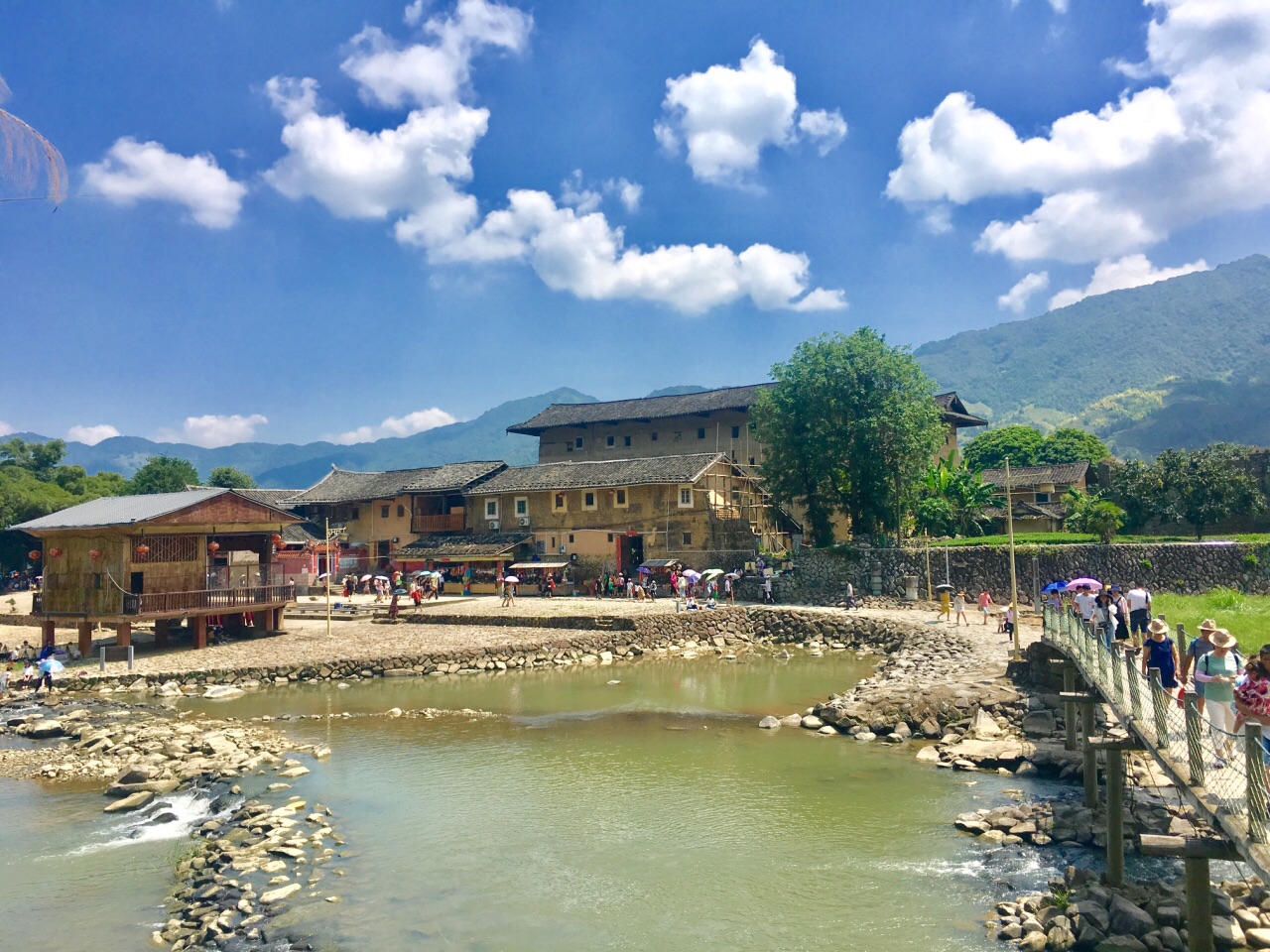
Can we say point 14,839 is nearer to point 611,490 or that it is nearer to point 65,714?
point 65,714

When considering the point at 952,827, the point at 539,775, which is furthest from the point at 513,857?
the point at 952,827

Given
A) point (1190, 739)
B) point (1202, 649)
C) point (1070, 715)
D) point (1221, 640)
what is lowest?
point (1070, 715)

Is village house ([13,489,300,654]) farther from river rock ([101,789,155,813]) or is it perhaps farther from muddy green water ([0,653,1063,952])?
river rock ([101,789,155,813])

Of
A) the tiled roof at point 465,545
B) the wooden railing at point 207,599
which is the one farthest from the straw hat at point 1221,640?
the tiled roof at point 465,545

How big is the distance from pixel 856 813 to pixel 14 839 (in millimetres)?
14982

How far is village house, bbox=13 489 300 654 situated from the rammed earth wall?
941 inches

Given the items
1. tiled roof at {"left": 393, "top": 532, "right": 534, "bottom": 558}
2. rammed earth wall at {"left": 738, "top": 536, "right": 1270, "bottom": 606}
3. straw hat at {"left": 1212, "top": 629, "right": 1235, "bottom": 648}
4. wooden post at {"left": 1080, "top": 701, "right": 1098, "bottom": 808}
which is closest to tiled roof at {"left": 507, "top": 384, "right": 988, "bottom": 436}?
tiled roof at {"left": 393, "top": 532, "right": 534, "bottom": 558}

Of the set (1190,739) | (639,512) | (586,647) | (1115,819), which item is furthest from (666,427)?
(1190,739)

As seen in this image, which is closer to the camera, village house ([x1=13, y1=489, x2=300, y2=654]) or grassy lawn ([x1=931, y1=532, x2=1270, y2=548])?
village house ([x1=13, y1=489, x2=300, y2=654])

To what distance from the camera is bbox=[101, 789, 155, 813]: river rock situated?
15812 mm

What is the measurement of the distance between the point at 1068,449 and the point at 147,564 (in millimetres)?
78632

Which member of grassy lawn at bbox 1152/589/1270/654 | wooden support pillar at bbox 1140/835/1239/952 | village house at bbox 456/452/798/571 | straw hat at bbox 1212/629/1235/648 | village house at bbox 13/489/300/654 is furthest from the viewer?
village house at bbox 456/452/798/571

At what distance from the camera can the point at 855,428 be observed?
40.1 m

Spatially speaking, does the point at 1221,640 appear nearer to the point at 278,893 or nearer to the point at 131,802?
the point at 278,893
